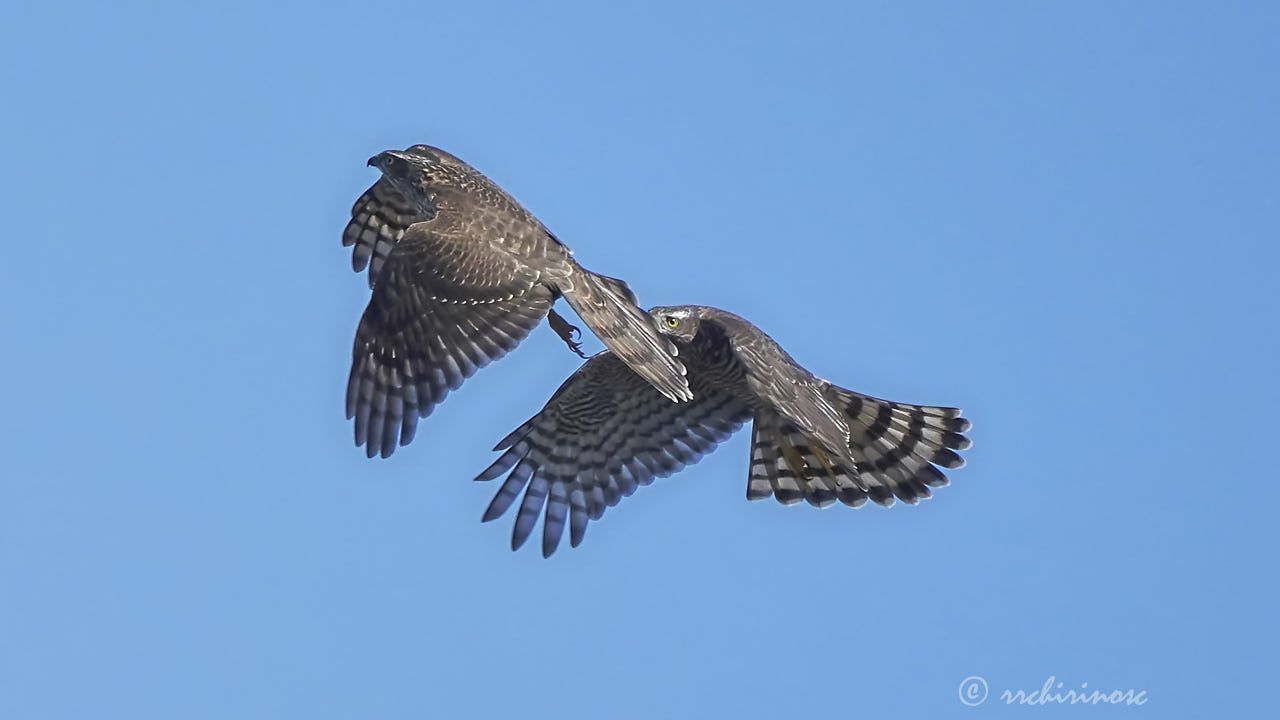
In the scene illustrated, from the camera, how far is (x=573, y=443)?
15242mm

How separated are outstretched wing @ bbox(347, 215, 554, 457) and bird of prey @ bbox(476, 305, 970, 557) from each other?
1394 millimetres

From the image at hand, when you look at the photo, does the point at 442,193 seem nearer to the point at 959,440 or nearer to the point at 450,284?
the point at 450,284

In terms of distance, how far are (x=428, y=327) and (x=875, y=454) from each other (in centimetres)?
365

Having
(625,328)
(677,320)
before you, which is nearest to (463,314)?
(625,328)

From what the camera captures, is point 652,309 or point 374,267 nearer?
point 652,309

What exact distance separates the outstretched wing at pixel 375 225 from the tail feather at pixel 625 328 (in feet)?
9.02

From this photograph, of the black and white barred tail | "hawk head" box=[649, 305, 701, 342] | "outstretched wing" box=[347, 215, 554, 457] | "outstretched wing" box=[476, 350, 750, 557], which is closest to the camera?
"outstretched wing" box=[347, 215, 554, 457]

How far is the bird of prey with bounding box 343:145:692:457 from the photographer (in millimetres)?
12406

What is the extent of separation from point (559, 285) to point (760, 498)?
2821mm

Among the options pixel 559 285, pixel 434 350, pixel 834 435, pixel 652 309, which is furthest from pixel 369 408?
pixel 834 435

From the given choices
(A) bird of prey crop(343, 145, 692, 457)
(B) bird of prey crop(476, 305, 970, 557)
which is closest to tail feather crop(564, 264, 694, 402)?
(A) bird of prey crop(343, 145, 692, 457)

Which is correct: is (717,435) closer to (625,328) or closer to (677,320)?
(677,320)

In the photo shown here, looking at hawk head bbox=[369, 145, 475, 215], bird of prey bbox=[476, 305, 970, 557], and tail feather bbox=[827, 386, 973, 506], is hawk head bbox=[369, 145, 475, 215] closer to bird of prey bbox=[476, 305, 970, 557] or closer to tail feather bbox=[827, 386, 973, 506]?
bird of prey bbox=[476, 305, 970, 557]

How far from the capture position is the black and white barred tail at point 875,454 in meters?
14.5
